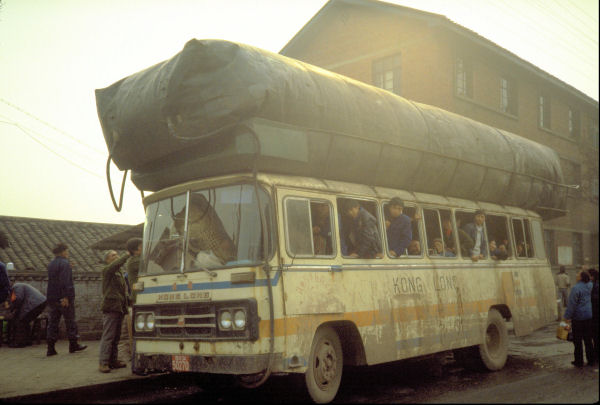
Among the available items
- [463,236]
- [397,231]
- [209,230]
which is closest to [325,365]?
[209,230]

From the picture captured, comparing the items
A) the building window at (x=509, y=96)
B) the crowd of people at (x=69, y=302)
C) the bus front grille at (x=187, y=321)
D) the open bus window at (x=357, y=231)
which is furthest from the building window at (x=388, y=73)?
the bus front grille at (x=187, y=321)

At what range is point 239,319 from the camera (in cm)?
632

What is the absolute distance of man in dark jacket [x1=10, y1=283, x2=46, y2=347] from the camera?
1358cm

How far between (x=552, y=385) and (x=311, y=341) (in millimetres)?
3626

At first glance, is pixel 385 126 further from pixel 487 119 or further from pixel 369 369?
pixel 487 119

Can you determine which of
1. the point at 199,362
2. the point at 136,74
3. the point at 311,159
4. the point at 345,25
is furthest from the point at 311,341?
the point at 345,25

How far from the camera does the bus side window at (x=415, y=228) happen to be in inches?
344

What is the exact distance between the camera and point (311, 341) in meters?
6.70

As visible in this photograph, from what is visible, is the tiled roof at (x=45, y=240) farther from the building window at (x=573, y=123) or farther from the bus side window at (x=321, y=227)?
the building window at (x=573, y=123)

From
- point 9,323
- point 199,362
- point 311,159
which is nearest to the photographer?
point 199,362

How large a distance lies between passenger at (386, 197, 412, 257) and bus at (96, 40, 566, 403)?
69 mm

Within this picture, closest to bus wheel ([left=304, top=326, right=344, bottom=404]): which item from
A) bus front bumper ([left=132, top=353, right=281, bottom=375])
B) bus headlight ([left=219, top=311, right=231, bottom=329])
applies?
bus front bumper ([left=132, top=353, right=281, bottom=375])

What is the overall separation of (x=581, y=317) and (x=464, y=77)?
1405cm

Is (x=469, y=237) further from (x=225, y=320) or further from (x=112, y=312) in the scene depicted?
(x=112, y=312)
